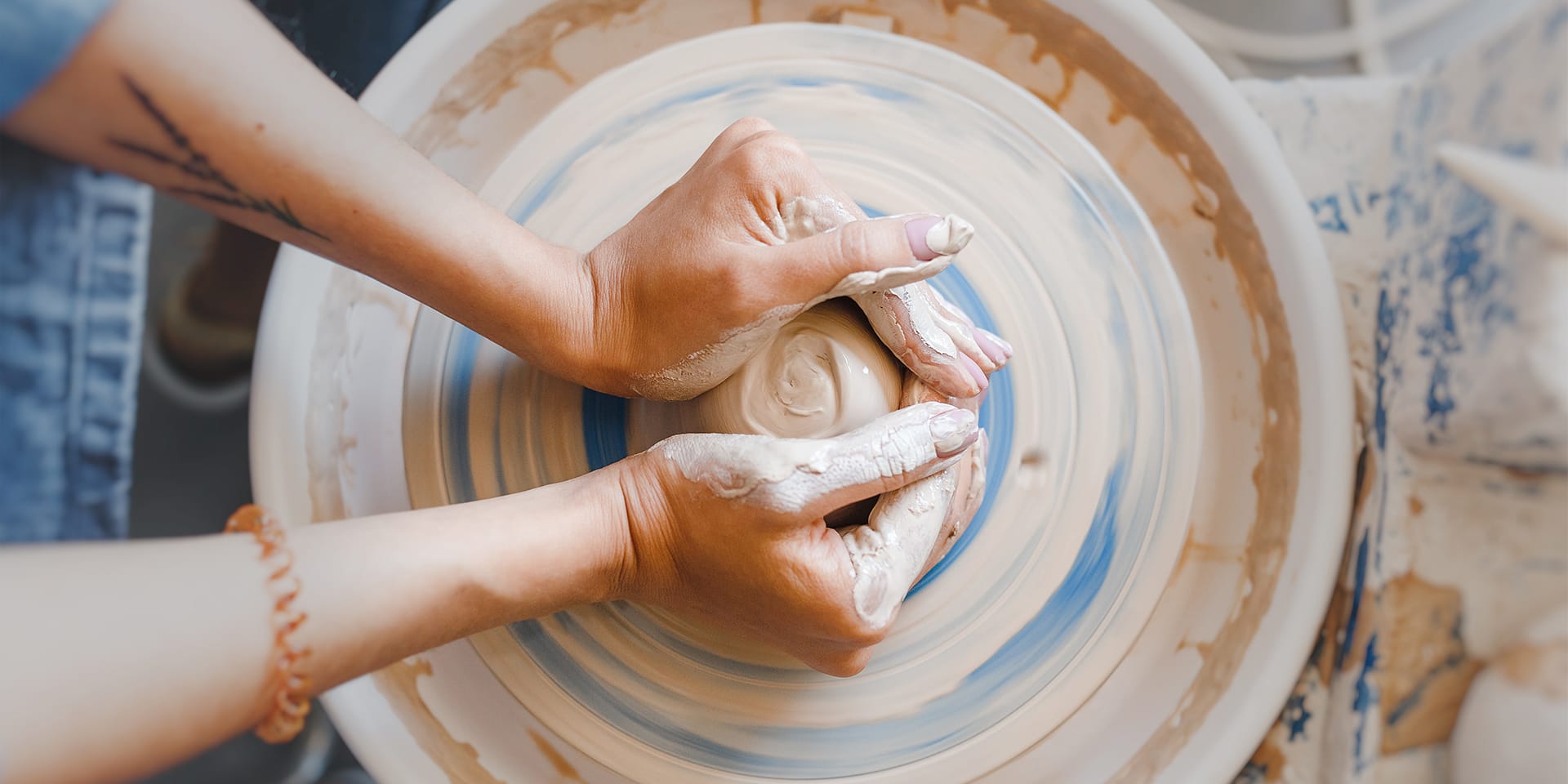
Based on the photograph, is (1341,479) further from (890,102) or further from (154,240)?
(154,240)

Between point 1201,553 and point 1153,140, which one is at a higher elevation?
point 1153,140

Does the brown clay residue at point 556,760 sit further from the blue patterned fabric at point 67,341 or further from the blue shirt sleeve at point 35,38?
the blue patterned fabric at point 67,341

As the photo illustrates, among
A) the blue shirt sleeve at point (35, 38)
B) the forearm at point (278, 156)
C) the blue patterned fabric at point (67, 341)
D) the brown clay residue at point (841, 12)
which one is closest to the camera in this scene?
the blue shirt sleeve at point (35, 38)

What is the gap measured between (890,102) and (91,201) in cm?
183

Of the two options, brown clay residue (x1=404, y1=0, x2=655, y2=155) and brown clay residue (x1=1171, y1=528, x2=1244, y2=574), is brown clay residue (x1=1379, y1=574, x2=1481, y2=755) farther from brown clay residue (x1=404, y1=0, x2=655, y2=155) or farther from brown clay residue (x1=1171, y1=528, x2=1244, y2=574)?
brown clay residue (x1=404, y1=0, x2=655, y2=155)

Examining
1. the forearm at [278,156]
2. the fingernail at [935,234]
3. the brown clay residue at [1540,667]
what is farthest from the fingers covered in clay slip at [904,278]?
the brown clay residue at [1540,667]

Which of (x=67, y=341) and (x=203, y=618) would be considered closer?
(x=203, y=618)

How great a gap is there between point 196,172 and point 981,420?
1.20m

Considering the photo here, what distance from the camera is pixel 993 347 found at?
4.33 feet

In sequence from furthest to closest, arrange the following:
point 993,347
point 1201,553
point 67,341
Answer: point 67,341 < point 1201,553 < point 993,347

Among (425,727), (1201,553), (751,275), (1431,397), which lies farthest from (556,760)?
(1431,397)

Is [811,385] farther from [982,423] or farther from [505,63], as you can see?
[505,63]

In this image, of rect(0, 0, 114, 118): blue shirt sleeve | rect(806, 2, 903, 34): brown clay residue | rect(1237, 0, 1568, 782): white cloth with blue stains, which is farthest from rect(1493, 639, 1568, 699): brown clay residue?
rect(0, 0, 114, 118): blue shirt sleeve

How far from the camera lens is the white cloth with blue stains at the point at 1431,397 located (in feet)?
3.38
